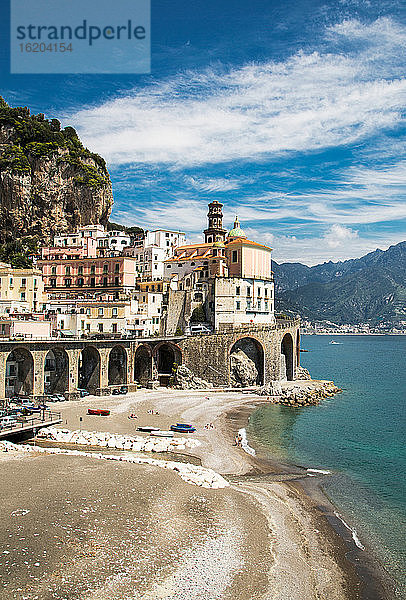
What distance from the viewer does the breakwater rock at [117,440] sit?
42531mm

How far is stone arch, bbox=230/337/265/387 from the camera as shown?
76.5m

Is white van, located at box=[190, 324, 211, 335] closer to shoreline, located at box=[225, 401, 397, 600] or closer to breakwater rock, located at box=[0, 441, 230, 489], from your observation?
shoreline, located at box=[225, 401, 397, 600]

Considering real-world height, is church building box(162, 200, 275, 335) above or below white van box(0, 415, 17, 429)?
above

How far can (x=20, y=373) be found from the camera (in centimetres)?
5866

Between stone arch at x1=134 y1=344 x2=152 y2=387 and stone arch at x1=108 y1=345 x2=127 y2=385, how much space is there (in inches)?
167

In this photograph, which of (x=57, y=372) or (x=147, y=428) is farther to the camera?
(x=57, y=372)

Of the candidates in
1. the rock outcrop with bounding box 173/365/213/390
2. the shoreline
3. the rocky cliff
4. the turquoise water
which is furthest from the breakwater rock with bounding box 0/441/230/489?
the rocky cliff

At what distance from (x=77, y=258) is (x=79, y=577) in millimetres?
77810

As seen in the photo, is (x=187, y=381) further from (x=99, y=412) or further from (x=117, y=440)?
(x=117, y=440)

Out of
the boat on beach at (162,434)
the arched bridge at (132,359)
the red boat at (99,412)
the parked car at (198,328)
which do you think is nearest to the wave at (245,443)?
the boat on beach at (162,434)

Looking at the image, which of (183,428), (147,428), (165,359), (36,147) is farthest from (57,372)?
(36,147)

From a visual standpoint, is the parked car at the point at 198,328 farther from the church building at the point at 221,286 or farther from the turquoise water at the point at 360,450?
the turquoise water at the point at 360,450

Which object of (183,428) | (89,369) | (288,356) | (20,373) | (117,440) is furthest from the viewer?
(288,356)

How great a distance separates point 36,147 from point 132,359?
53.4m
